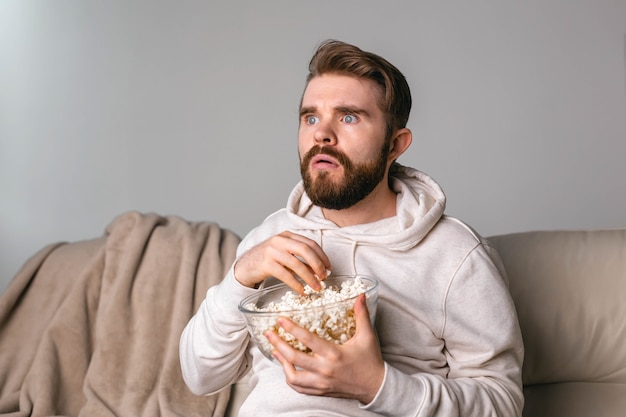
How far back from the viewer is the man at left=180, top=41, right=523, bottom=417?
153 cm

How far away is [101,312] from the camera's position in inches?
95.9

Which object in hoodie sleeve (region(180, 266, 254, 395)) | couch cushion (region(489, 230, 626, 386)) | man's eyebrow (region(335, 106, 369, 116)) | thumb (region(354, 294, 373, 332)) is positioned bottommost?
couch cushion (region(489, 230, 626, 386))

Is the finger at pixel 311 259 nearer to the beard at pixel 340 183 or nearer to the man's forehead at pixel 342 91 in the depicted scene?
the beard at pixel 340 183

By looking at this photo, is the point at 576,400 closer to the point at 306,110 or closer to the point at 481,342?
the point at 481,342

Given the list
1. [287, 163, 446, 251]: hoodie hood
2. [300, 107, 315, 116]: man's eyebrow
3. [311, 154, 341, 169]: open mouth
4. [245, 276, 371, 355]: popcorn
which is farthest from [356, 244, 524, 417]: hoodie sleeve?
[300, 107, 315, 116]: man's eyebrow

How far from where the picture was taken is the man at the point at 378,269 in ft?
5.03

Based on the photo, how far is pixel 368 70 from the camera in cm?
167

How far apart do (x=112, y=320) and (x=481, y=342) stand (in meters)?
1.24

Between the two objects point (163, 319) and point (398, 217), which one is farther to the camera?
point (163, 319)

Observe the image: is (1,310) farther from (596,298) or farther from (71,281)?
(596,298)

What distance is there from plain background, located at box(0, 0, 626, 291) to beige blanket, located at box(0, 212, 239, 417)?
2.69 ft

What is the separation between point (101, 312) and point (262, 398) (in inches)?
39.3

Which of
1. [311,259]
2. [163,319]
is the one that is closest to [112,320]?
[163,319]

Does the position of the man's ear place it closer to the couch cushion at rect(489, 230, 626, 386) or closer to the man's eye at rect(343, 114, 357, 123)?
the man's eye at rect(343, 114, 357, 123)
